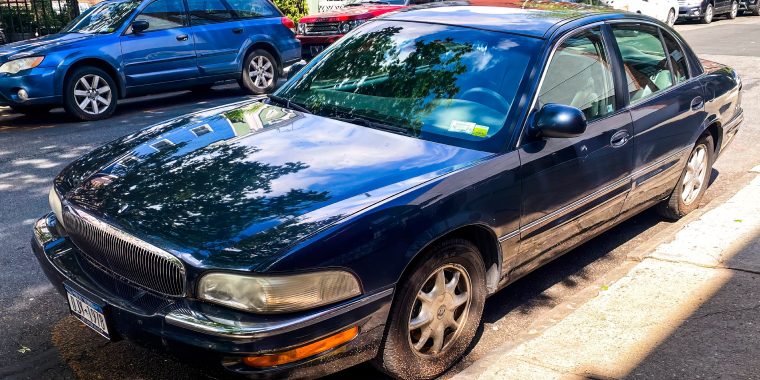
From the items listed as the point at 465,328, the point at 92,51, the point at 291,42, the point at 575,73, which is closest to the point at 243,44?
the point at 291,42

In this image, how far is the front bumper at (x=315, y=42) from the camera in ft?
45.4

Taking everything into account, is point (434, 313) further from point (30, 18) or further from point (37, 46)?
point (30, 18)

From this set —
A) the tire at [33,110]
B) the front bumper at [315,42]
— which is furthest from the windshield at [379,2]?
the tire at [33,110]

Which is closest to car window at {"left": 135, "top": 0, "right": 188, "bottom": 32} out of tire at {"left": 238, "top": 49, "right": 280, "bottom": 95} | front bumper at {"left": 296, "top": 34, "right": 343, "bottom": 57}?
tire at {"left": 238, "top": 49, "right": 280, "bottom": 95}

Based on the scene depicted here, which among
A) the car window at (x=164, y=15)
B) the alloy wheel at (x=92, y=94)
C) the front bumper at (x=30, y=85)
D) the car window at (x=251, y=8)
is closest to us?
the front bumper at (x=30, y=85)

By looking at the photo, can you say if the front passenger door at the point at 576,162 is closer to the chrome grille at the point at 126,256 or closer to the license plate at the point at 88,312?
the chrome grille at the point at 126,256

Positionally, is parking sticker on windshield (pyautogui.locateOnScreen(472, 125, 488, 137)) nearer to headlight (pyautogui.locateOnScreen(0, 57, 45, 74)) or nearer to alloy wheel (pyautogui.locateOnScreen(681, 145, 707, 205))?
alloy wheel (pyautogui.locateOnScreen(681, 145, 707, 205))

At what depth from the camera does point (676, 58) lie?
5.17 metres

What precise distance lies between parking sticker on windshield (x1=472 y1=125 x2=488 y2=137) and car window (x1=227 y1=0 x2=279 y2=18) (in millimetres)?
8236

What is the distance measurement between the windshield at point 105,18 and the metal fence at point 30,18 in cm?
504

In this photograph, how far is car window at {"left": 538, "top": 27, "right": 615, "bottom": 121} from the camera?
394cm

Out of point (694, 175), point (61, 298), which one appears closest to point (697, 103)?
point (694, 175)

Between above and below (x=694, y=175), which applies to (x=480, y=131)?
above

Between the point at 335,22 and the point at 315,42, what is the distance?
2.12ft
